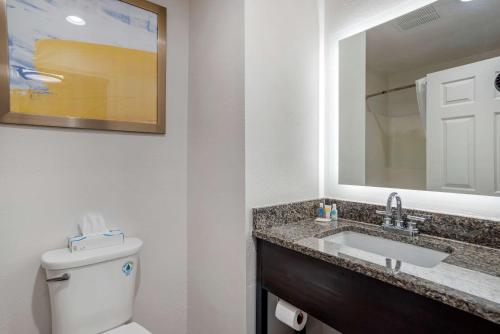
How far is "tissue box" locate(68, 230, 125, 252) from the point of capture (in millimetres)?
1166

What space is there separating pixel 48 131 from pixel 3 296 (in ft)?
2.36

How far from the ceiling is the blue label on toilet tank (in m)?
1.56

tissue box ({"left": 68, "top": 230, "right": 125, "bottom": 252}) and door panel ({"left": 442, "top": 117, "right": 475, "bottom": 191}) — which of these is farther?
tissue box ({"left": 68, "top": 230, "right": 125, "bottom": 252})

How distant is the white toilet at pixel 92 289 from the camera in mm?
1075

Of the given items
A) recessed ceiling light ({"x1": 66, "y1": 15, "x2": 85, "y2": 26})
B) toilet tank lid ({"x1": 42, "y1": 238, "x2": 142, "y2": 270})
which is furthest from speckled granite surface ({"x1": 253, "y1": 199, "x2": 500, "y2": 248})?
recessed ceiling light ({"x1": 66, "y1": 15, "x2": 85, "y2": 26})

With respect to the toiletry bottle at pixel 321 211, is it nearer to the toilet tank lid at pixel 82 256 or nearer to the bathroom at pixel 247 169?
the bathroom at pixel 247 169

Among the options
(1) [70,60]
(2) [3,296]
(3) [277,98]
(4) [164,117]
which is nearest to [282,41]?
(3) [277,98]

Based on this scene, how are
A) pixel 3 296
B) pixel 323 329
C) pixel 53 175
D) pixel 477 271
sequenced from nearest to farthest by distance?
pixel 477 271 < pixel 3 296 < pixel 53 175 < pixel 323 329

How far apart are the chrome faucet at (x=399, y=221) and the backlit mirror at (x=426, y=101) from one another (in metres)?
0.14

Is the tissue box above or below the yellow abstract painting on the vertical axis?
below

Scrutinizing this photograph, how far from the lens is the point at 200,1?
4.91ft

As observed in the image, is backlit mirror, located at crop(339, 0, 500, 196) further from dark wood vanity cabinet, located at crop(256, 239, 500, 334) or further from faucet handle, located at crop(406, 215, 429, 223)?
dark wood vanity cabinet, located at crop(256, 239, 500, 334)

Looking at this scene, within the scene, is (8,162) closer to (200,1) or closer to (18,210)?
(18,210)

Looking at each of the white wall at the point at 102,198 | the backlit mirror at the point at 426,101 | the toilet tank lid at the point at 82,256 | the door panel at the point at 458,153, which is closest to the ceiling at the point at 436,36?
the backlit mirror at the point at 426,101
